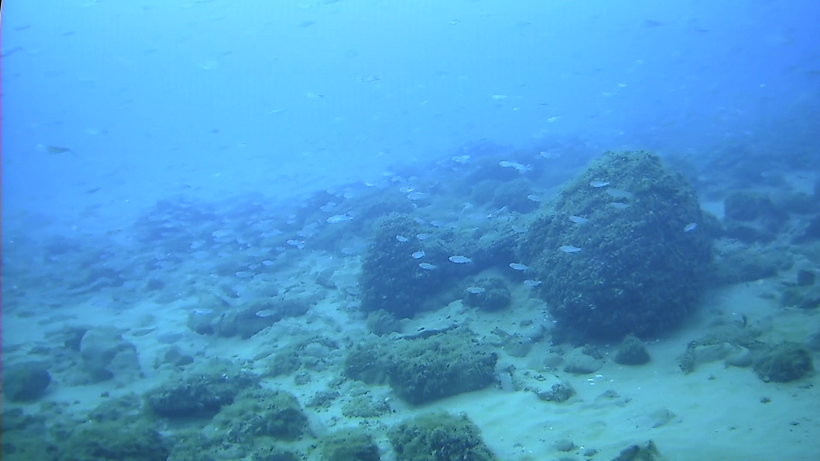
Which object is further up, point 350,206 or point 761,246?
point 761,246

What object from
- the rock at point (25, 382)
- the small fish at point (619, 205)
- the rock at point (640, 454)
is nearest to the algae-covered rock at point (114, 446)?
the rock at point (25, 382)

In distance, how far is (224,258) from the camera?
18719 mm

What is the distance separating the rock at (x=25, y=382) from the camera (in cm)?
916

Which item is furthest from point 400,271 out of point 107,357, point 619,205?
point 107,357

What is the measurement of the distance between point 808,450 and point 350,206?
17.3 m

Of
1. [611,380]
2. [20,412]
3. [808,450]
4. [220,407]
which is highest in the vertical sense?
[808,450]

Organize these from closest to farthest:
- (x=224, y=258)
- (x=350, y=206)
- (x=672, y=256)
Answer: (x=672, y=256) → (x=224, y=258) → (x=350, y=206)

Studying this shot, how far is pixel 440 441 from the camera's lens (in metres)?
5.45

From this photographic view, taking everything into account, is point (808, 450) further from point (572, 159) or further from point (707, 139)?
point (707, 139)

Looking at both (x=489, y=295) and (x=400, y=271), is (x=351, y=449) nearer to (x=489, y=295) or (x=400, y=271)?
(x=489, y=295)

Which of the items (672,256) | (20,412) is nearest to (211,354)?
(20,412)

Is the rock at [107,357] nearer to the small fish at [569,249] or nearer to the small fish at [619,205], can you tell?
the small fish at [569,249]

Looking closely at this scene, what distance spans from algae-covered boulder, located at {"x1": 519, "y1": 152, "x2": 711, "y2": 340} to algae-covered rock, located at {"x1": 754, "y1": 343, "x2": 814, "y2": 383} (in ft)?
6.13

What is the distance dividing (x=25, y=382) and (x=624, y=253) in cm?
1157
